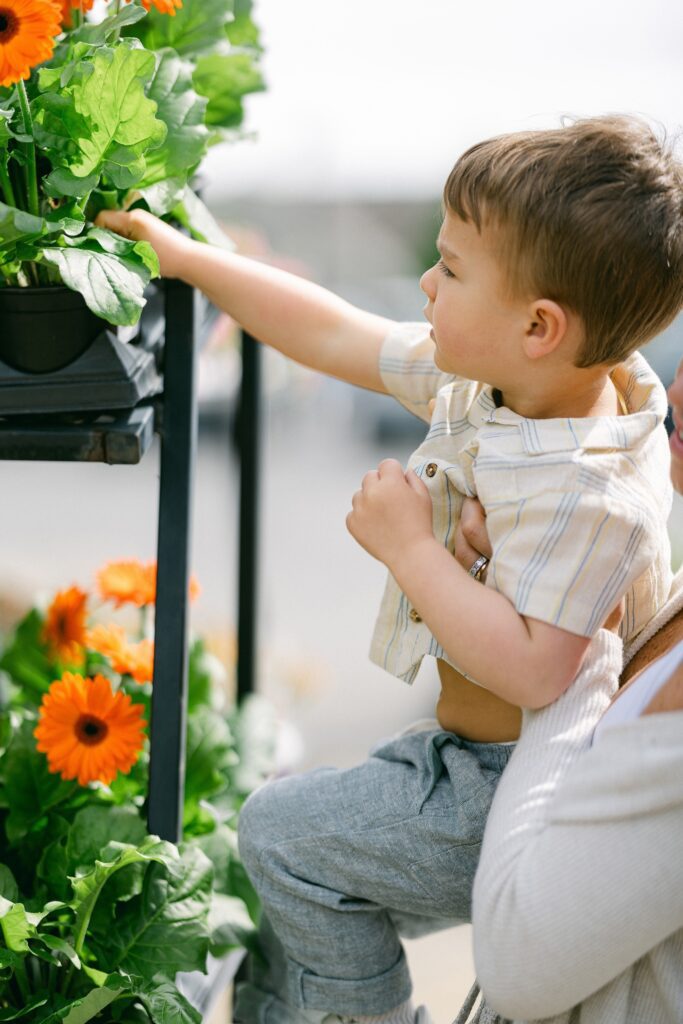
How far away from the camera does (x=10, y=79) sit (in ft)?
3.04

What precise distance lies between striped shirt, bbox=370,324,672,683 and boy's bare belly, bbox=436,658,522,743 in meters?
0.06

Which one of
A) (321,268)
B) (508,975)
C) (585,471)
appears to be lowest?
(321,268)

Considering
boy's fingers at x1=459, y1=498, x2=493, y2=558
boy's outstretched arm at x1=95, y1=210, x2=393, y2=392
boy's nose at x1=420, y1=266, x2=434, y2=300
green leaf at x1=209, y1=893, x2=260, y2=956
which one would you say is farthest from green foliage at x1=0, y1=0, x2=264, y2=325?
green leaf at x1=209, y1=893, x2=260, y2=956

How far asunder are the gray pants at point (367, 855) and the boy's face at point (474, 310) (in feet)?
1.20

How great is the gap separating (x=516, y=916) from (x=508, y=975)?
2.2 inches

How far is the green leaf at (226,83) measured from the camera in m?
1.25

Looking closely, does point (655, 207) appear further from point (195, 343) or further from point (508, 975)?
point (508, 975)

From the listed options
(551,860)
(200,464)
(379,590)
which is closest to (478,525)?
(551,860)

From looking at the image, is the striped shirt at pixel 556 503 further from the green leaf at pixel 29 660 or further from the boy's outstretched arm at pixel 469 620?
the green leaf at pixel 29 660

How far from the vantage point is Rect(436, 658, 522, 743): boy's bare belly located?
1.08 meters

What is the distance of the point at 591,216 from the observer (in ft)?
3.03

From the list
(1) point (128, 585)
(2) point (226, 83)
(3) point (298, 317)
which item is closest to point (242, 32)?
(2) point (226, 83)

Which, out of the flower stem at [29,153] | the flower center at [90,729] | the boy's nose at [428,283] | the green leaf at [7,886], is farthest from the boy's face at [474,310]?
the green leaf at [7,886]

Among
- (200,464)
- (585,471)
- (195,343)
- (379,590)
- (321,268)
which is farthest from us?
(321,268)
